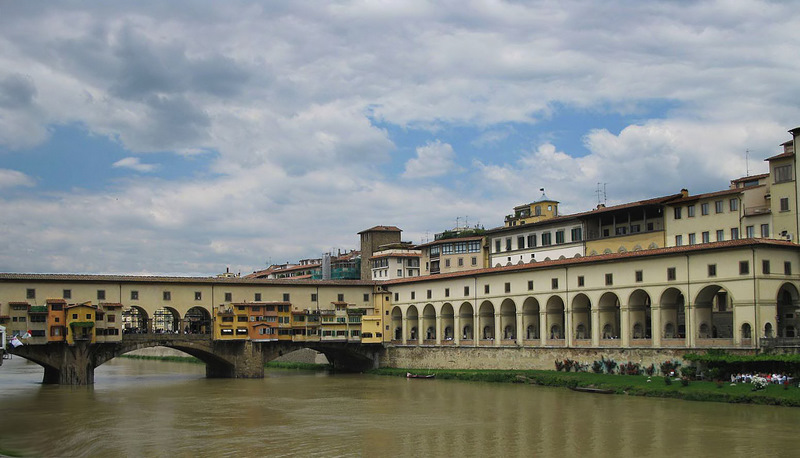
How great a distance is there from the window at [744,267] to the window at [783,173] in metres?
12.1

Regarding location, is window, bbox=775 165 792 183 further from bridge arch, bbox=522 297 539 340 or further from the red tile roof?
bridge arch, bbox=522 297 539 340

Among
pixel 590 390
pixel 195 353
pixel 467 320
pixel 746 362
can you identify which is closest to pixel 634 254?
pixel 590 390

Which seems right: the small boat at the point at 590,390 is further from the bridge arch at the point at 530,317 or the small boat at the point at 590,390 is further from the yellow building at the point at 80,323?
the yellow building at the point at 80,323

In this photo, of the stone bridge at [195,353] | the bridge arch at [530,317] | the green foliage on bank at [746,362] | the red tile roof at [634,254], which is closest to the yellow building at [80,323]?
the stone bridge at [195,353]

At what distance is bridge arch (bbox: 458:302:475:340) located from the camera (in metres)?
75.8

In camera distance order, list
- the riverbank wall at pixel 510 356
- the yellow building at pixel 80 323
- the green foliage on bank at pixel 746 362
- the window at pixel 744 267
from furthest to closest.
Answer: the yellow building at pixel 80 323, the riverbank wall at pixel 510 356, the window at pixel 744 267, the green foliage on bank at pixel 746 362

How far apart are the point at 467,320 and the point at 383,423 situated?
36.0m

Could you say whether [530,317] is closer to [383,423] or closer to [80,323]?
[383,423]

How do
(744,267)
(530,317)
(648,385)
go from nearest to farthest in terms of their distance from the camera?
(744,267) → (648,385) → (530,317)

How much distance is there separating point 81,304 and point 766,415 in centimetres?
4945

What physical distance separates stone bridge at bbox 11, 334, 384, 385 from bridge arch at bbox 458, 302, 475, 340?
867cm

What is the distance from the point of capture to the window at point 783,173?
60.1 meters

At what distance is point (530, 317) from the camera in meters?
69.4

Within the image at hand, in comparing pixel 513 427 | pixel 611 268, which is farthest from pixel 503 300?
pixel 513 427
